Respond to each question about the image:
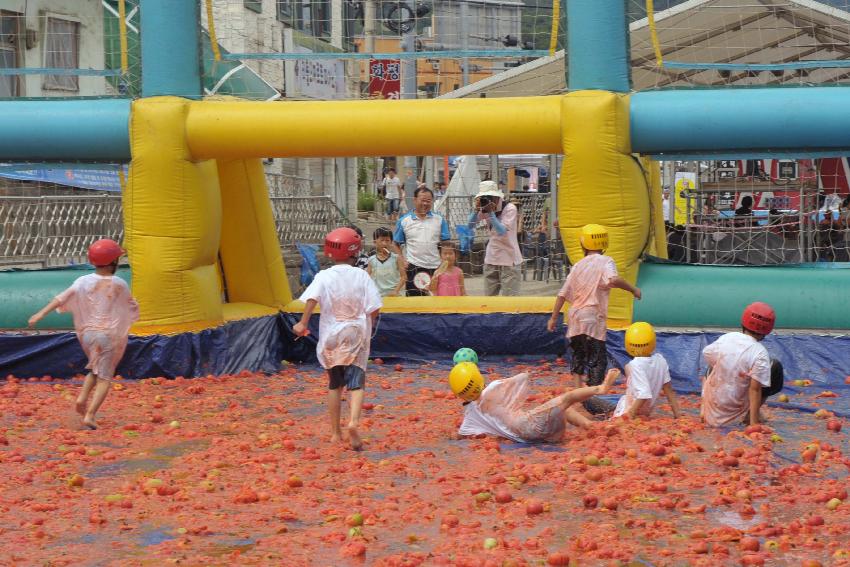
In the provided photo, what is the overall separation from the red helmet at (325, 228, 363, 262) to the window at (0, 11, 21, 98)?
10.3 m

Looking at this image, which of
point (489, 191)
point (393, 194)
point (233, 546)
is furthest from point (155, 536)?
point (393, 194)

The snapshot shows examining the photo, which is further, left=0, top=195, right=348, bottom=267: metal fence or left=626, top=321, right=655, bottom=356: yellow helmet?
left=0, top=195, right=348, bottom=267: metal fence

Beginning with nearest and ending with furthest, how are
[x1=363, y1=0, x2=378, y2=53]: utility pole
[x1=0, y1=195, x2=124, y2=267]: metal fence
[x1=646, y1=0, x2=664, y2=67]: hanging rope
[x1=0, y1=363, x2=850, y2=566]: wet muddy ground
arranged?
1. [x1=0, y1=363, x2=850, y2=566]: wet muddy ground
2. [x1=646, y1=0, x2=664, y2=67]: hanging rope
3. [x1=363, y1=0, x2=378, y2=53]: utility pole
4. [x1=0, y1=195, x2=124, y2=267]: metal fence

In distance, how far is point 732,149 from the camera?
1091 cm

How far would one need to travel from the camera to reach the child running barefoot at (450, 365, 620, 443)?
8.27 metres

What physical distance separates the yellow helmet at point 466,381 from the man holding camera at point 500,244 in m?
5.44

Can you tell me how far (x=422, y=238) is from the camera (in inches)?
530

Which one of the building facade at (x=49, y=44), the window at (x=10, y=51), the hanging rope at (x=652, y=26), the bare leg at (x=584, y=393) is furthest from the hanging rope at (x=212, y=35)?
the window at (x=10, y=51)

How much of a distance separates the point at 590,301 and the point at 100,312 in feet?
12.4

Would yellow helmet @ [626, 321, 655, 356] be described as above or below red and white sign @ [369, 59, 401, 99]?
below

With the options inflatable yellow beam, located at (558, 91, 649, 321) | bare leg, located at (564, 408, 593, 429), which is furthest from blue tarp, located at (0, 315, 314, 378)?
bare leg, located at (564, 408, 593, 429)

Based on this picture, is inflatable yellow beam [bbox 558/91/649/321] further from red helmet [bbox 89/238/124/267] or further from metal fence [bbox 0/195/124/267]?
metal fence [bbox 0/195/124/267]

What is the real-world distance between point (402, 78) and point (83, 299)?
5.10 meters

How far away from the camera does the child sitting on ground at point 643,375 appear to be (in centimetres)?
869
